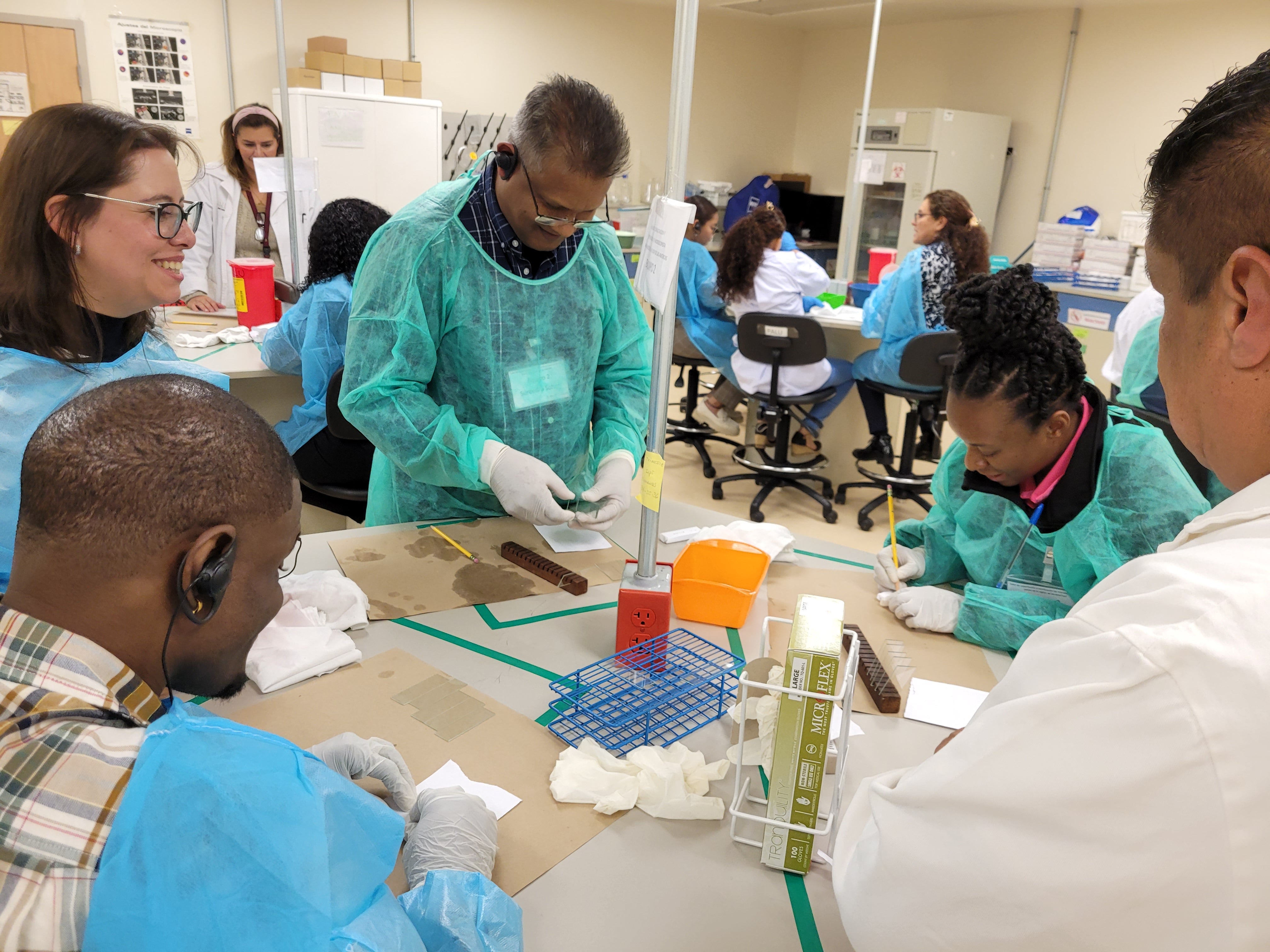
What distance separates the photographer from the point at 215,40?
514 cm

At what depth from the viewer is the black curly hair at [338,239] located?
259cm

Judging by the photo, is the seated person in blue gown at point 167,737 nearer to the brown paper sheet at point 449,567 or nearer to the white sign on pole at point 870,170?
the brown paper sheet at point 449,567

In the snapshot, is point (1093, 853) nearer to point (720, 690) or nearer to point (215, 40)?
point (720, 690)

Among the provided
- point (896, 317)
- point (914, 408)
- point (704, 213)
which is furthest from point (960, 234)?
point (704, 213)

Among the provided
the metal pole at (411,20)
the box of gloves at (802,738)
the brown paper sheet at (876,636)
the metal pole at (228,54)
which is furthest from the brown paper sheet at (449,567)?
the metal pole at (411,20)

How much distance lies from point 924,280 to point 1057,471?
97.9 inches

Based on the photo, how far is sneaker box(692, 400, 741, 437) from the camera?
16.2ft

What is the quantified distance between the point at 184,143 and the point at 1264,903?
188 cm

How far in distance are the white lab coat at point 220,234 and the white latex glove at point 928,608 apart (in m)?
3.04

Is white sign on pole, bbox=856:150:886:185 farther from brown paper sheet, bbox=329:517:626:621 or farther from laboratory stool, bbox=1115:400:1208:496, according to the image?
brown paper sheet, bbox=329:517:626:621

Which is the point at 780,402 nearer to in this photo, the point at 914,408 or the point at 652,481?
the point at 914,408

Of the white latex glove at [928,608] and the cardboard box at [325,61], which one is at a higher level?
the cardboard box at [325,61]

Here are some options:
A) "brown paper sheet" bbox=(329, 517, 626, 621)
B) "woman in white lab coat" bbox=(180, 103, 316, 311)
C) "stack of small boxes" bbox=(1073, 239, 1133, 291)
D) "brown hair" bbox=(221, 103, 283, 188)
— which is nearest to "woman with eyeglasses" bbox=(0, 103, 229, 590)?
"brown paper sheet" bbox=(329, 517, 626, 621)

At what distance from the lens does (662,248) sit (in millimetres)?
1133
